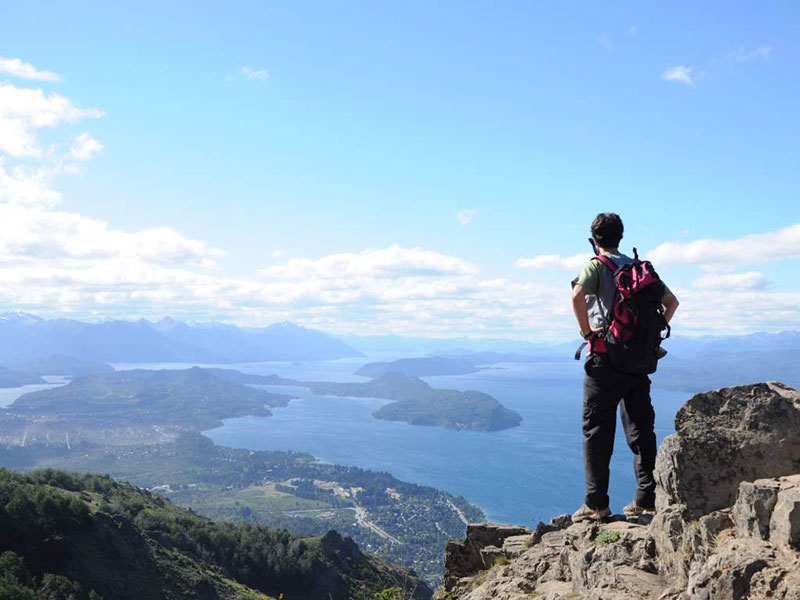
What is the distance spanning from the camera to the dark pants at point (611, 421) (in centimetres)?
548

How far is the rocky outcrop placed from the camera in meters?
3.48

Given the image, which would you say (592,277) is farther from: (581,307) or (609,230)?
(609,230)

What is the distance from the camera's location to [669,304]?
5.42 meters

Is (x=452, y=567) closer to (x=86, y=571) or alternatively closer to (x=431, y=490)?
(x=86, y=571)

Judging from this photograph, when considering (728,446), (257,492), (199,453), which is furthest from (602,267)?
(199,453)

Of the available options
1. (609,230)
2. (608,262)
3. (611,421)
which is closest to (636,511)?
(611,421)

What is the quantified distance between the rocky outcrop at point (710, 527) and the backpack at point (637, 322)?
591 mm

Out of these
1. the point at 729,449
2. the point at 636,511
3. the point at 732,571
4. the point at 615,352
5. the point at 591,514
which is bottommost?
the point at 591,514

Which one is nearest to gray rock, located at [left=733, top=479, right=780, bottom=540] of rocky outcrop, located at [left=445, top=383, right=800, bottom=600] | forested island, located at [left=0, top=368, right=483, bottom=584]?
rocky outcrop, located at [left=445, top=383, right=800, bottom=600]

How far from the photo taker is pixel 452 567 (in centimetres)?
842

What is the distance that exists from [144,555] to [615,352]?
38860mm

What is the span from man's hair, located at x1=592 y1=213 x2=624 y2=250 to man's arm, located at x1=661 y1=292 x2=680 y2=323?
0.75 m

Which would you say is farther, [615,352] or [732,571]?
[615,352]

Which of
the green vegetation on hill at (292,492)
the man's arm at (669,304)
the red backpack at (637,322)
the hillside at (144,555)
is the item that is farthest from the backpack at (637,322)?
the green vegetation on hill at (292,492)
